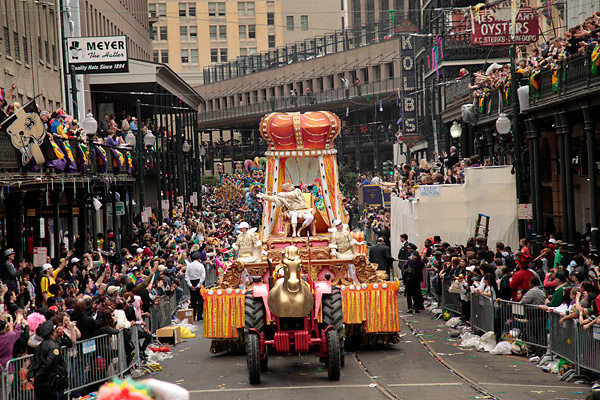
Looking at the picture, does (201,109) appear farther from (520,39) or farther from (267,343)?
(267,343)

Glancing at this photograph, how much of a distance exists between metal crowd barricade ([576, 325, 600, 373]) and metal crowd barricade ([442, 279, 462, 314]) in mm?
6387

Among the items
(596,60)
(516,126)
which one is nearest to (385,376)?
(596,60)

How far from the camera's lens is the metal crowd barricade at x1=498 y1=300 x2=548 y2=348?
1514cm

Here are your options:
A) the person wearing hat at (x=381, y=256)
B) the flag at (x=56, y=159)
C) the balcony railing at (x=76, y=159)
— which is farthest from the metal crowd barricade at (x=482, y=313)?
the flag at (x=56, y=159)

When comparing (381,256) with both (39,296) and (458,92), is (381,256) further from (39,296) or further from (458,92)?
(458,92)

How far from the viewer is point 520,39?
25.0 m

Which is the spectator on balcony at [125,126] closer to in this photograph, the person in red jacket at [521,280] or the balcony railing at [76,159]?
the balcony railing at [76,159]

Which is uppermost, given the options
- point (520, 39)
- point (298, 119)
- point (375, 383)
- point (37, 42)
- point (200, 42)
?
point (200, 42)

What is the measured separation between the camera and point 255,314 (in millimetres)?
14227

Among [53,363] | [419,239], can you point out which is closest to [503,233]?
[419,239]

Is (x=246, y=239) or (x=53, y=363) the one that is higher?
(x=246, y=239)

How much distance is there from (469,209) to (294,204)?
10141 mm

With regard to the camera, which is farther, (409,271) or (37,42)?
(37,42)

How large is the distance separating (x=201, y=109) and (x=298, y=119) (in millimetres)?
83357
